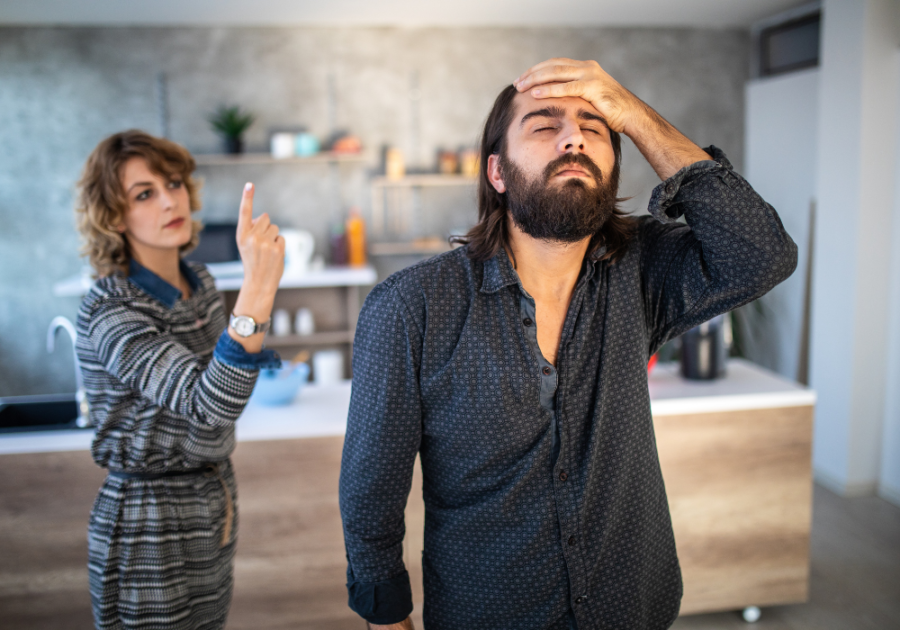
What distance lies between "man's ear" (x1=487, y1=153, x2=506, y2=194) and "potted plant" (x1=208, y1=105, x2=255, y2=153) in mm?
3406

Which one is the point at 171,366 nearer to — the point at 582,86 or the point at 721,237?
the point at 582,86

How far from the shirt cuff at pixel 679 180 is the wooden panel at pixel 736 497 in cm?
115

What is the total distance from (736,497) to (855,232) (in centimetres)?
166

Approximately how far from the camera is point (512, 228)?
49.0 inches

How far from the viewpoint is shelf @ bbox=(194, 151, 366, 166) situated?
4227 mm

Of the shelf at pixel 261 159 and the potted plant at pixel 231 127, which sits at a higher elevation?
the potted plant at pixel 231 127

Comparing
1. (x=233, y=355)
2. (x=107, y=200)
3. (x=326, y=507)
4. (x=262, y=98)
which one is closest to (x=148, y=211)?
(x=107, y=200)

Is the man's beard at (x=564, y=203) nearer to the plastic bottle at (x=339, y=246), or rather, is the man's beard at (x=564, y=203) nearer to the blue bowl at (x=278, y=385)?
the blue bowl at (x=278, y=385)

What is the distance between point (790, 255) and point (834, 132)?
2593 millimetres

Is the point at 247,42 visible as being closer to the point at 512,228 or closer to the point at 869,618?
the point at 512,228

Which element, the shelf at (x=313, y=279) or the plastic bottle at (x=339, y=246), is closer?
the shelf at (x=313, y=279)

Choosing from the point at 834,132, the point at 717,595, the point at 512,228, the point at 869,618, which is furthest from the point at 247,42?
the point at 869,618

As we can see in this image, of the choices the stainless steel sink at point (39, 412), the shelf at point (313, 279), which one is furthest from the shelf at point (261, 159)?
the stainless steel sink at point (39, 412)

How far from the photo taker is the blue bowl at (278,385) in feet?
6.88
